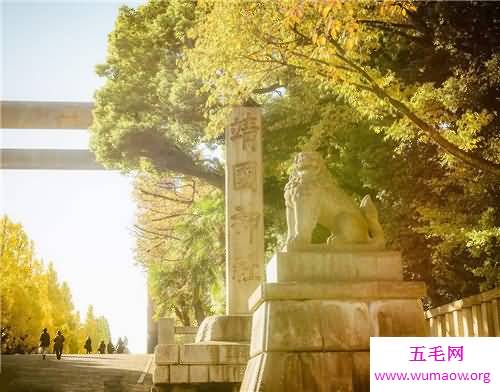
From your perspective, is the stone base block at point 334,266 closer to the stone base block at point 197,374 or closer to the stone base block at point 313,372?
the stone base block at point 313,372

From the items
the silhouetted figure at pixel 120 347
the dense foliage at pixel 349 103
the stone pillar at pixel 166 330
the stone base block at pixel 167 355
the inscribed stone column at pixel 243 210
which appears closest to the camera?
the dense foliage at pixel 349 103

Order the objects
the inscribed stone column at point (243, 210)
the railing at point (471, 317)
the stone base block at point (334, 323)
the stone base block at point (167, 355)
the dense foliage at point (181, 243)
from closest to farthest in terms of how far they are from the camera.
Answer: the stone base block at point (334, 323)
the railing at point (471, 317)
the stone base block at point (167, 355)
the inscribed stone column at point (243, 210)
the dense foliage at point (181, 243)

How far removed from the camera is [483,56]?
8.54 m

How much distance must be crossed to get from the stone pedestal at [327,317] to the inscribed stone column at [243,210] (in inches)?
239

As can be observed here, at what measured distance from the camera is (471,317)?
392 inches

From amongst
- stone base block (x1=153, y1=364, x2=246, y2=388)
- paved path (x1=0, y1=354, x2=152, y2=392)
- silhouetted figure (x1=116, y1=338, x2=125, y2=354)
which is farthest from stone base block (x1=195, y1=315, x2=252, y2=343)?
silhouetted figure (x1=116, y1=338, x2=125, y2=354)

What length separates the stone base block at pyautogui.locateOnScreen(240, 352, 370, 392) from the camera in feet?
19.5

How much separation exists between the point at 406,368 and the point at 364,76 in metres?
4.20

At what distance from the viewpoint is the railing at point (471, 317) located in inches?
355

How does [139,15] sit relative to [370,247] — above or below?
above

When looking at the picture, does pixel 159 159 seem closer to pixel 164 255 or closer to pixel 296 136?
pixel 296 136

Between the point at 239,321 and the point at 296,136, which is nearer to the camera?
the point at 239,321

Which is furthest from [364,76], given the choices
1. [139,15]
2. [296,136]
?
[139,15]

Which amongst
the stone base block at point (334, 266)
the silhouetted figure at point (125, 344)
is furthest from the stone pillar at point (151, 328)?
the stone base block at point (334, 266)
